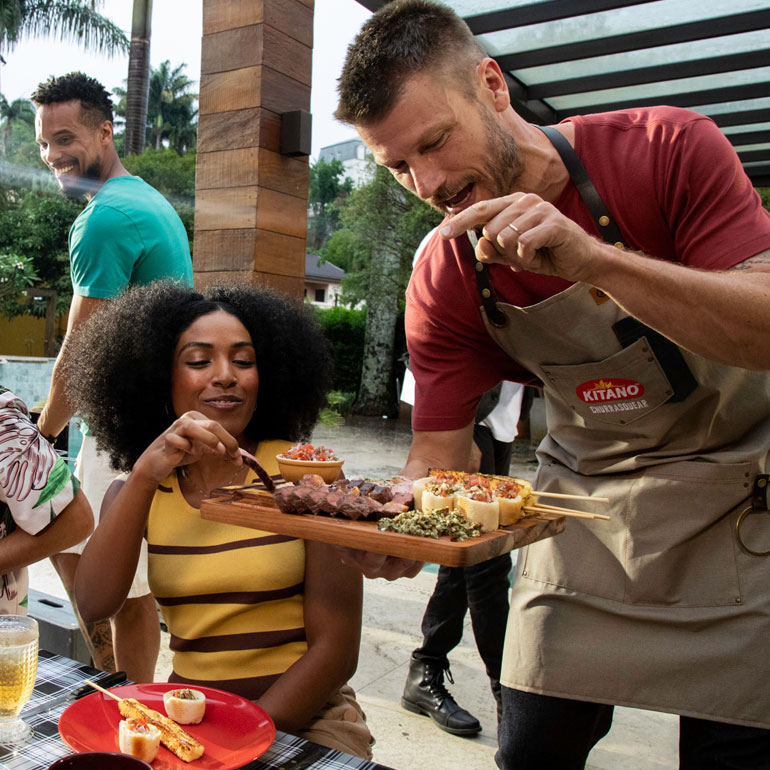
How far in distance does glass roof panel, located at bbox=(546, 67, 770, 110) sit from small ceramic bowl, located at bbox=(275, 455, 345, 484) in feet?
14.1

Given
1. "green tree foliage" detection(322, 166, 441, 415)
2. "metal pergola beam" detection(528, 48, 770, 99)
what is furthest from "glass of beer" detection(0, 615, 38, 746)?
"green tree foliage" detection(322, 166, 441, 415)

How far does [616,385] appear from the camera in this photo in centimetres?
190

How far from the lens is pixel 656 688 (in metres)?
1.85

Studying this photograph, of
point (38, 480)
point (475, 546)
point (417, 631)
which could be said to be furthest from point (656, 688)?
point (417, 631)

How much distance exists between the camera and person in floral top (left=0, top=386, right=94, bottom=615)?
1.96 m

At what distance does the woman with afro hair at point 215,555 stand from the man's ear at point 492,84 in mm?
990

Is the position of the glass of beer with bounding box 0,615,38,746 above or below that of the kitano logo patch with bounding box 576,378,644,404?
below

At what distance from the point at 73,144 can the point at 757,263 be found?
9.13 feet

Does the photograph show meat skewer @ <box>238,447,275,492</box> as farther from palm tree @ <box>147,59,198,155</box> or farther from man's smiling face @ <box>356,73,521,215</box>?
palm tree @ <box>147,59,198,155</box>

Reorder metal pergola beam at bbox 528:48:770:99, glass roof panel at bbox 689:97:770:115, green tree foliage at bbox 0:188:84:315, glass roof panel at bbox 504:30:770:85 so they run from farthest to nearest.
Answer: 1. green tree foliage at bbox 0:188:84:315
2. glass roof panel at bbox 689:97:770:115
3. metal pergola beam at bbox 528:48:770:99
4. glass roof panel at bbox 504:30:770:85

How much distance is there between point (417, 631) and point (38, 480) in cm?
290

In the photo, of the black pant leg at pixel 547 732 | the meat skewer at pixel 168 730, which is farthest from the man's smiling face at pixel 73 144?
the black pant leg at pixel 547 732

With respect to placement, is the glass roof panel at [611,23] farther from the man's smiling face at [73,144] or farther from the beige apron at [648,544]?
the beige apron at [648,544]

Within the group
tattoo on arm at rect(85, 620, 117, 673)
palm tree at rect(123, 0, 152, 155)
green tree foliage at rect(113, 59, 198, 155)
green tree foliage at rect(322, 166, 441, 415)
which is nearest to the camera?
tattoo on arm at rect(85, 620, 117, 673)
